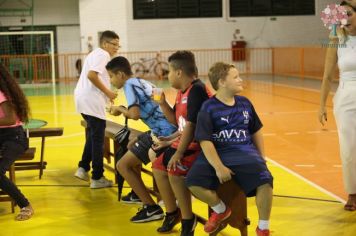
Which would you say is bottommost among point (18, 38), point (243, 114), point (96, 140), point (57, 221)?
point (57, 221)

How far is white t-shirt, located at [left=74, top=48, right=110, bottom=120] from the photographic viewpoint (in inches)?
258

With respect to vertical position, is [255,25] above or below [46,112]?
above

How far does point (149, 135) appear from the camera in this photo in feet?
17.4

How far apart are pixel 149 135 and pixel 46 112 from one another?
9158 mm

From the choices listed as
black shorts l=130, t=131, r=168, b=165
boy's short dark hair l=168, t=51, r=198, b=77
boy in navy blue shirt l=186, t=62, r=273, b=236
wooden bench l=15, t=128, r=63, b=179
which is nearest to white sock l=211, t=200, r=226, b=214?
boy in navy blue shirt l=186, t=62, r=273, b=236

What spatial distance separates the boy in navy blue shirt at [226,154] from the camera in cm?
404

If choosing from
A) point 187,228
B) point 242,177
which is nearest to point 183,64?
point 242,177

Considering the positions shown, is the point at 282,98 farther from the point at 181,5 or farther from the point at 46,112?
the point at 181,5

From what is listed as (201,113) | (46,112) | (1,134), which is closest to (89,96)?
(1,134)

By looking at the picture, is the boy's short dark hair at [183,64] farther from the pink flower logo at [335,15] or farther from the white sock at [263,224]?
the pink flower logo at [335,15]

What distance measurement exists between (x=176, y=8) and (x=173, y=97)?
35.1ft

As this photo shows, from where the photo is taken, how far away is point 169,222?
492 centimetres

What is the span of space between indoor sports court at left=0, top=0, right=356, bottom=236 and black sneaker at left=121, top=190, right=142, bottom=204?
86 millimetres

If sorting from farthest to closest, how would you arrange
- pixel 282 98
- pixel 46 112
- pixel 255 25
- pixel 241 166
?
pixel 255 25
pixel 282 98
pixel 46 112
pixel 241 166
